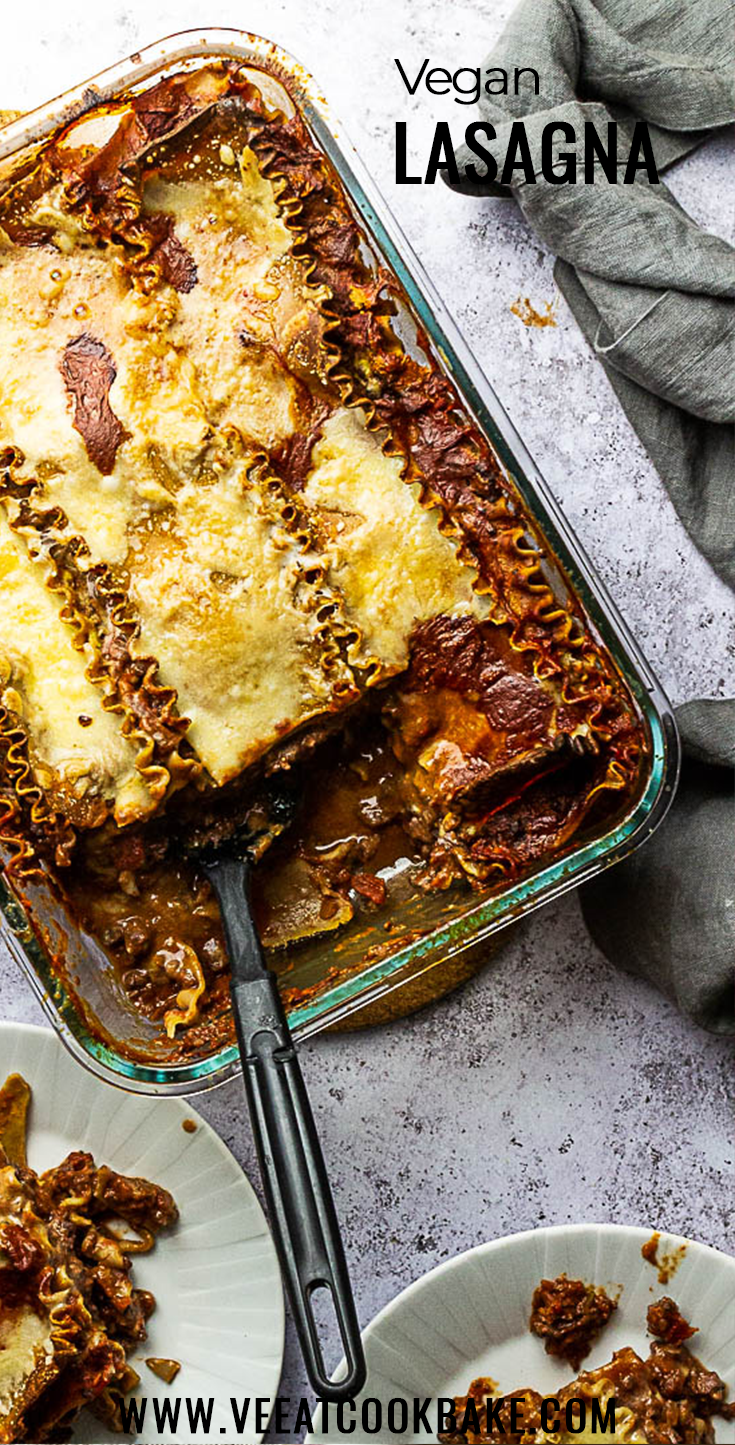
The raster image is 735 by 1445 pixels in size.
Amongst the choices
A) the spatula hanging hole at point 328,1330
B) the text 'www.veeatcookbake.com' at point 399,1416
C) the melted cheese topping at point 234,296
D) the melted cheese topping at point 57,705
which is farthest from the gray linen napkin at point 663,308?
the melted cheese topping at point 57,705

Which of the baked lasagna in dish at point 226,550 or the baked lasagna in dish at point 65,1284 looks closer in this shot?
the baked lasagna in dish at point 226,550

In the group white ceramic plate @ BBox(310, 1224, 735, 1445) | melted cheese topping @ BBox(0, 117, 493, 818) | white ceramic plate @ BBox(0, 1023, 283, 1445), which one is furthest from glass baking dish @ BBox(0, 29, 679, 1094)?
white ceramic plate @ BBox(310, 1224, 735, 1445)

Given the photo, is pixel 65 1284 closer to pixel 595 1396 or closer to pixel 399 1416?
pixel 399 1416

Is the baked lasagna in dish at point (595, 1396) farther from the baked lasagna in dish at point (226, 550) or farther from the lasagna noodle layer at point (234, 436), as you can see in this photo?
the lasagna noodle layer at point (234, 436)

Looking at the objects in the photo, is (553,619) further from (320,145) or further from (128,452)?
(320,145)

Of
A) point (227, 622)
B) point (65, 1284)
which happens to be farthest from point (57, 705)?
point (65, 1284)

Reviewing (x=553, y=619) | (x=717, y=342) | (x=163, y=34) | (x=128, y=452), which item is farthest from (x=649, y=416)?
(x=163, y=34)
